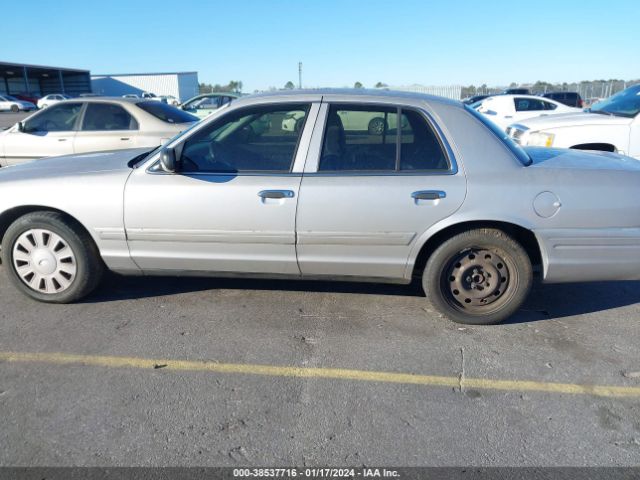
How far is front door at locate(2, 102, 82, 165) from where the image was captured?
7168mm

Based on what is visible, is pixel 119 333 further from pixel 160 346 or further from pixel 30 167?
pixel 30 167

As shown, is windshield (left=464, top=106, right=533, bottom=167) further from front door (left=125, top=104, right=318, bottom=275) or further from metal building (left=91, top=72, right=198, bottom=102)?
metal building (left=91, top=72, right=198, bottom=102)

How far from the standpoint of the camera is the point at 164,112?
7.37 m

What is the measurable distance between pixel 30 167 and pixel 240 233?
6.44ft

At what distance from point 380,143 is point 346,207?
1.87 feet

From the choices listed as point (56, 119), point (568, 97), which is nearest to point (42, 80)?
point (568, 97)

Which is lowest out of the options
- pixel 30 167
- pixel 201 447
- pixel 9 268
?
pixel 201 447

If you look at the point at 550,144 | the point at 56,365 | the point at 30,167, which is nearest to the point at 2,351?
the point at 56,365

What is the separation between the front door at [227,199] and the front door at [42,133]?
473cm

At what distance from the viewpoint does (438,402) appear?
258 cm

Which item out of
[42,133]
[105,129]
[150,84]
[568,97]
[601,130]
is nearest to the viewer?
[601,130]

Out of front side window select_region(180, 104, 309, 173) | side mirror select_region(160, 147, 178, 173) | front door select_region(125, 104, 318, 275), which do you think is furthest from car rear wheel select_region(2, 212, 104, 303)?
front side window select_region(180, 104, 309, 173)

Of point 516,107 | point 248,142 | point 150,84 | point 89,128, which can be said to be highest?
point 150,84

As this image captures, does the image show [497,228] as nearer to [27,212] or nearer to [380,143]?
[380,143]
